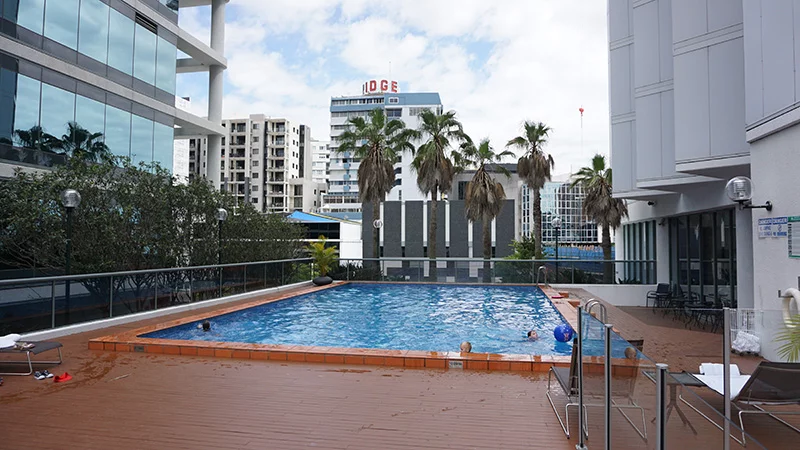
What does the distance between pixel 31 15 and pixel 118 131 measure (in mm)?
4654

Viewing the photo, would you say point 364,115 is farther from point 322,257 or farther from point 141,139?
point 322,257

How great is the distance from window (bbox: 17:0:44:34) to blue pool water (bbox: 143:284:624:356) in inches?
453

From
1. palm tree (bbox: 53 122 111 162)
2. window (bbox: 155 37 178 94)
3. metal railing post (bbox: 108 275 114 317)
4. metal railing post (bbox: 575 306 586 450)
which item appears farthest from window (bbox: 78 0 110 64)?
A: metal railing post (bbox: 575 306 586 450)

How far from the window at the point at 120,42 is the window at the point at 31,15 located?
291cm

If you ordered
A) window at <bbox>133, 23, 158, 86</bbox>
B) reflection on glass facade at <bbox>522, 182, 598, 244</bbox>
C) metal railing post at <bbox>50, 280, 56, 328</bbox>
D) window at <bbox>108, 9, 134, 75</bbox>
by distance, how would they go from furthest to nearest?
1. reflection on glass facade at <bbox>522, 182, 598, 244</bbox>
2. window at <bbox>133, 23, 158, 86</bbox>
3. window at <bbox>108, 9, 134, 75</bbox>
4. metal railing post at <bbox>50, 280, 56, 328</bbox>

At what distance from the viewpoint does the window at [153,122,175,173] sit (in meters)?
21.8

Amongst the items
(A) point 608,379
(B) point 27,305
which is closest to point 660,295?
(A) point 608,379

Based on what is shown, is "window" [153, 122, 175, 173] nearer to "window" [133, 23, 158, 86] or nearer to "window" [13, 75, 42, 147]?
"window" [133, 23, 158, 86]

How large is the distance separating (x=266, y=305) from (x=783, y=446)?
1289 centimetres

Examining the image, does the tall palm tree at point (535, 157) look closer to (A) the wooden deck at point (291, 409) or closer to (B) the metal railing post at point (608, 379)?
(A) the wooden deck at point (291, 409)

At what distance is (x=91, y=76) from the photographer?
18.4 metres

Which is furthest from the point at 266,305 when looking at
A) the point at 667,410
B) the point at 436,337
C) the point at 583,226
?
the point at 583,226

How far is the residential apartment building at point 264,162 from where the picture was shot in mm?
83188

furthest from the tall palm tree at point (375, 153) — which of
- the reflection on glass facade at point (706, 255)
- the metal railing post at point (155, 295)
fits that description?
the metal railing post at point (155, 295)
